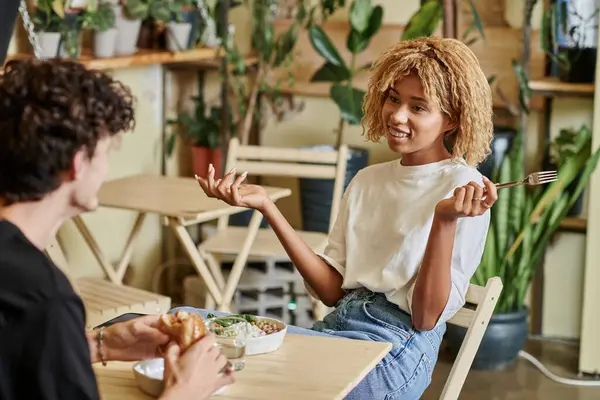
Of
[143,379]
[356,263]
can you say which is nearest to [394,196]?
[356,263]

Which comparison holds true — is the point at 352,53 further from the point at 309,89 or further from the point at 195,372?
the point at 195,372

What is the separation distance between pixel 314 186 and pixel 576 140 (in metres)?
1.16

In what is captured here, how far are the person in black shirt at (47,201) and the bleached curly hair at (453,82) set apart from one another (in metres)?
0.90

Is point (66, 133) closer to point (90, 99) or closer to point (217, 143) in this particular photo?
point (90, 99)

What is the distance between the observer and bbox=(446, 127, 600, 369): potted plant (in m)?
4.04

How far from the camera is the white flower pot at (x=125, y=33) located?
4141 mm

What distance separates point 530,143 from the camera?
4492 mm

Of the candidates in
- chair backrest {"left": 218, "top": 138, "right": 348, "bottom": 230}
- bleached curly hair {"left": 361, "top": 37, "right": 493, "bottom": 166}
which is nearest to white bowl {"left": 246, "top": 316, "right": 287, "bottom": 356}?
bleached curly hair {"left": 361, "top": 37, "right": 493, "bottom": 166}

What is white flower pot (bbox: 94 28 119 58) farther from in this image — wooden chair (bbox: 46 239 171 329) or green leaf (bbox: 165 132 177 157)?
wooden chair (bbox: 46 239 171 329)


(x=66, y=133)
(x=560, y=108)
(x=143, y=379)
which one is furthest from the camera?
(x=560, y=108)

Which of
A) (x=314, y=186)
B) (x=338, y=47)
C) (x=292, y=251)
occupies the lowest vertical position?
(x=314, y=186)

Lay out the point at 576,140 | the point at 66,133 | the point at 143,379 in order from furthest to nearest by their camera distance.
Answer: the point at 576,140
the point at 143,379
the point at 66,133

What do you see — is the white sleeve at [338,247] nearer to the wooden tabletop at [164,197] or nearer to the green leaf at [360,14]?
the wooden tabletop at [164,197]

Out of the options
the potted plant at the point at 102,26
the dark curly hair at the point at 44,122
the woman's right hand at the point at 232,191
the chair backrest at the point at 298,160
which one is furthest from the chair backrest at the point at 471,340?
the potted plant at the point at 102,26
